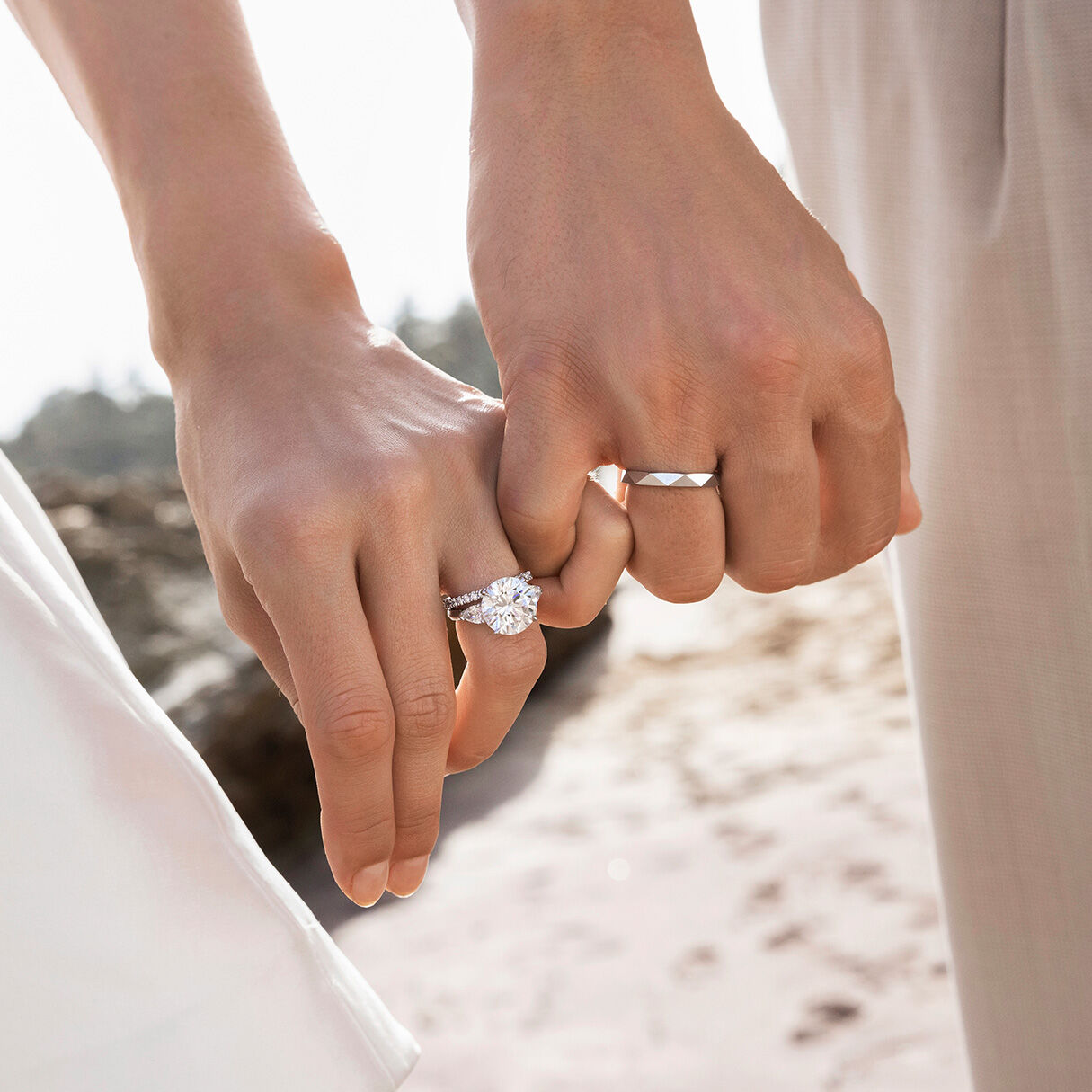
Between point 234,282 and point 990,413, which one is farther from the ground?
point 234,282

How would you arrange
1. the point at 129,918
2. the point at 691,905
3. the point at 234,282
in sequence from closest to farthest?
the point at 129,918 → the point at 234,282 → the point at 691,905

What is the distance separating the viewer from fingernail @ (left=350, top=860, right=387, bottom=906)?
68 centimetres

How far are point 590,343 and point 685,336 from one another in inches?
2.4

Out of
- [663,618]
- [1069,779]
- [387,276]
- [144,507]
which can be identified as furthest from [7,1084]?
[387,276]

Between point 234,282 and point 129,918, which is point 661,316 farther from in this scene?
point 129,918

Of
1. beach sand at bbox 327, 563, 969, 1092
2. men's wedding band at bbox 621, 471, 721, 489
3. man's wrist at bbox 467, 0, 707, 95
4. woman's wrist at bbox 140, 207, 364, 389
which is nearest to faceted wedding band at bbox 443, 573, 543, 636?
men's wedding band at bbox 621, 471, 721, 489

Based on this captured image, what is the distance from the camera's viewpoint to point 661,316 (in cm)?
67

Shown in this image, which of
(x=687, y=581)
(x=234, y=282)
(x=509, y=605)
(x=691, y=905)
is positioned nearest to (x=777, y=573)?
(x=687, y=581)

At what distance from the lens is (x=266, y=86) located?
889mm

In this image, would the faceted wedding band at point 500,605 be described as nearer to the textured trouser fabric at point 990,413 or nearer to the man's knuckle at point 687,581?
the man's knuckle at point 687,581

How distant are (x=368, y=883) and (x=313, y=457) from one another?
28 cm

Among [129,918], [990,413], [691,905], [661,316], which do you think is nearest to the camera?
[129,918]

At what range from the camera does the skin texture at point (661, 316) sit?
26.5 inches

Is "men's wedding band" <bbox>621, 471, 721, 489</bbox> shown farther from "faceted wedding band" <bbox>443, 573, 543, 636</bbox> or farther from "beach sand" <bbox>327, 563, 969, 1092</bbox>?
"beach sand" <bbox>327, 563, 969, 1092</bbox>
